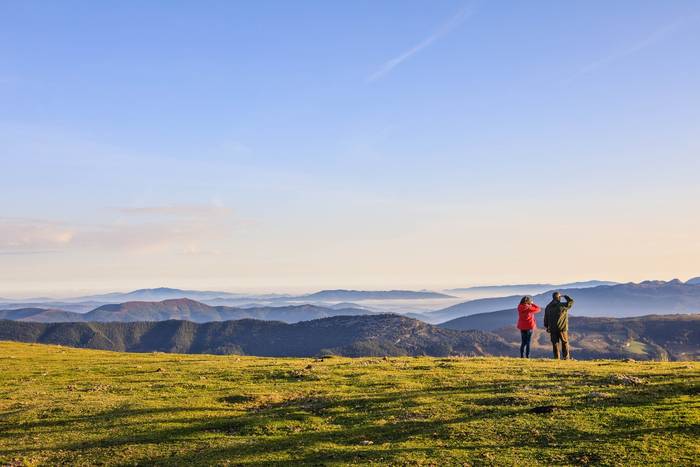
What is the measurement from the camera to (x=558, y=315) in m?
35.4

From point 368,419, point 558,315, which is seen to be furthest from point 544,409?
point 558,315

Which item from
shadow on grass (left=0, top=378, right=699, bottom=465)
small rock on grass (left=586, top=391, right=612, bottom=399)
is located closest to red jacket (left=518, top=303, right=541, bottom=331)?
shadow on grass (left=0, top=378, right=699, bottom=465)

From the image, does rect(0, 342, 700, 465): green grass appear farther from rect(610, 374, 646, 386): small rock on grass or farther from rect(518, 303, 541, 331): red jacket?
rect(518, 303, 541, 331): red jacket

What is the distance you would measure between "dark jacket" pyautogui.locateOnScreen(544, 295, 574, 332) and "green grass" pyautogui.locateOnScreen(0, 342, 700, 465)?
6553 mm

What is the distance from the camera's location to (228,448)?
53.5 feet

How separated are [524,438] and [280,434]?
23.9ft

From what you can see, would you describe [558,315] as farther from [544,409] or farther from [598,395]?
[544,409]

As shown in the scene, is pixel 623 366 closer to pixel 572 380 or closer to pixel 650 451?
pixel 572 380

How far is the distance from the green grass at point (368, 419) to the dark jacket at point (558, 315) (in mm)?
6553

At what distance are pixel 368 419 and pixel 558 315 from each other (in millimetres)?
20763

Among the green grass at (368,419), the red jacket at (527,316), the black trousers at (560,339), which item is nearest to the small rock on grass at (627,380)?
the green grass at (368,419)

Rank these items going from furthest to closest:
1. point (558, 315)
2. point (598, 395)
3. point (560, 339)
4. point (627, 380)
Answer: point (560, 339)
point (558, 315)
point (627, 380)
point (598, 395)

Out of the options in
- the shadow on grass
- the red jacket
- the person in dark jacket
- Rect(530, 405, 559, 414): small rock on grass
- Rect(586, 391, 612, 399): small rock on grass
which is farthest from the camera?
the red jacket

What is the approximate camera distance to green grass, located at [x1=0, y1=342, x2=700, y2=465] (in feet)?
49.2
